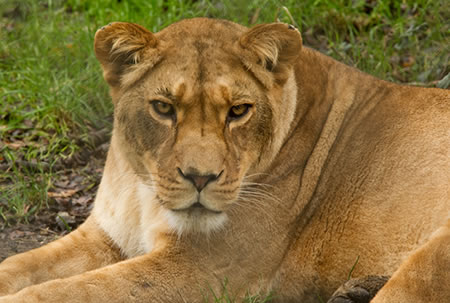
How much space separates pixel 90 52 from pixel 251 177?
314cm

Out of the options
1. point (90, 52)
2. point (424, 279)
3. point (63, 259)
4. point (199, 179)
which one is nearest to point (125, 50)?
point (199, 179)

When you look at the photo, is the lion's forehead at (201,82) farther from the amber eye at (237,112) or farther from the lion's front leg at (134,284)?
the lion's front leg at (134,284)

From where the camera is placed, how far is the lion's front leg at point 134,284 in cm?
384

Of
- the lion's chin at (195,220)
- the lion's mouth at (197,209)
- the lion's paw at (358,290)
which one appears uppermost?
the lion's mouth at (197,209)

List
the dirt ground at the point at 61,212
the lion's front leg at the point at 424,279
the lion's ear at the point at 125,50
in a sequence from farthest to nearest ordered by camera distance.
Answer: the dirt ground at the point at 61,212 → the lion's ear at the point at 125,50 → the lion's front leg at the point at 424,279

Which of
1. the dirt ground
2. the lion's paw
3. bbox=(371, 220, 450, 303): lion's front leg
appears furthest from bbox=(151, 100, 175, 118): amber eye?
the dirt ground

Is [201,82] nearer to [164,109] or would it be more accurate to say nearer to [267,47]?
[164,109]

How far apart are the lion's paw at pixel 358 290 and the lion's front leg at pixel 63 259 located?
4.51 ft

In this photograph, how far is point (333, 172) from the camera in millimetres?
4324

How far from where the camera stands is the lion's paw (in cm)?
376

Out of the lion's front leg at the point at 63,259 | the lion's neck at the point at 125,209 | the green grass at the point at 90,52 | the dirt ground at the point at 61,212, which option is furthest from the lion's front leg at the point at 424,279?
the green grass at the point at 90,52

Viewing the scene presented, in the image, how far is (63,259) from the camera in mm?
4520

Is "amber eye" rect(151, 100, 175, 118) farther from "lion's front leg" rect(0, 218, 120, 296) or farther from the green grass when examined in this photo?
the green grass

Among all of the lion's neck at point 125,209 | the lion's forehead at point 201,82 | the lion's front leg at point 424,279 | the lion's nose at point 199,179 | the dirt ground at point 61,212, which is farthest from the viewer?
the dirt ground at point 61,212
